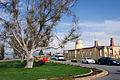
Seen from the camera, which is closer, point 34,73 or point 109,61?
point 34,73

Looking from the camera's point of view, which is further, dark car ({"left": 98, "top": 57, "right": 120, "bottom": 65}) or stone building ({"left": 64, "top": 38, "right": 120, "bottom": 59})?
stone building ({"left": 64, "top": 38, "right": 120, "bottom": 59})

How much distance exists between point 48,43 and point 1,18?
630 centimetres

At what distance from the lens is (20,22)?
17125 mm

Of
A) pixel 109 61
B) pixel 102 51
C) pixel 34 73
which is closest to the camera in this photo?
pixel 34 73

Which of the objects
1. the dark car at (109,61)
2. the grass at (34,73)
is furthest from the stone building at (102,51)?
the grass at (34,73)

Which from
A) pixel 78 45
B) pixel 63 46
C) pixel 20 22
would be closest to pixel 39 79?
pixel 63 46

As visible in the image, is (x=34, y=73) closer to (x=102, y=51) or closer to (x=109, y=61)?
(x=109, y=61)

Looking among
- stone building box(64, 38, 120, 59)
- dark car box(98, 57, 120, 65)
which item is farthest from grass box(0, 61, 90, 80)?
stone building box(64, 38, 120, 59)

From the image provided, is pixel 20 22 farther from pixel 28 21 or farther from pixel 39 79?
pixel 39 79

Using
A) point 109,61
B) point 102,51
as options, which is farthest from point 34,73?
point 102,51

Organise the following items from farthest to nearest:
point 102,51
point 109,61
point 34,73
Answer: point 102,51, point 109,61, point 34,73

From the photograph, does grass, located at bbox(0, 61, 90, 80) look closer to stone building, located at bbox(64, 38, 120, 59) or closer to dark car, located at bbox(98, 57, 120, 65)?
dark car, located at bbox(98, 57, 120, 65)

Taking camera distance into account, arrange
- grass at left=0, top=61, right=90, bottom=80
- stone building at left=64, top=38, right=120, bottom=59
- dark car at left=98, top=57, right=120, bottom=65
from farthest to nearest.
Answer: stone building at left=64, top=38, right=120, bottom=59
dark car at left=98, top=57, right=120, bottom=65
grass at left=0, top=61, right=90, bottom=80

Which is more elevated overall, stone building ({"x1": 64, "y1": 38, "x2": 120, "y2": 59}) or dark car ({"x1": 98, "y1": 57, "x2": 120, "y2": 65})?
stone building ({"x1": 64, "y1": 38, "x2": 120, "y2": 59})
